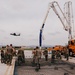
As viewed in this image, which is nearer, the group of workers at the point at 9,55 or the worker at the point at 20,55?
the group of workers at the point at 9,55

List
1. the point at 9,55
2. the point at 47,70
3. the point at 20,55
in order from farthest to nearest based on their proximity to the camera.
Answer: the point at 20,55, the point at 9,55, the point at 47,70

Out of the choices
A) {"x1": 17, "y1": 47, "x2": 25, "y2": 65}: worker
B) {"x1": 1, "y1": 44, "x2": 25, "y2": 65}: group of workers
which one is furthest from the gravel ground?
{"x1": 17, "y1": 47, "x2": 25, "y2": 65}: worker

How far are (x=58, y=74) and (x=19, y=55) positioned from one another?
9.73 metres

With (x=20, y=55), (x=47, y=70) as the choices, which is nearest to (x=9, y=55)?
(x=20, y=55)

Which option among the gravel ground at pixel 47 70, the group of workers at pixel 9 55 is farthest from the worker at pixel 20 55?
the gravel ground at pixel 47 70

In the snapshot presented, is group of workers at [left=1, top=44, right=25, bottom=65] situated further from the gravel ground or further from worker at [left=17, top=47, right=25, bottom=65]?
the gravel ground

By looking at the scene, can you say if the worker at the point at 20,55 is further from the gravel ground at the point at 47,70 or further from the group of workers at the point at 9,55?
the gravel ground at the point at 47,70

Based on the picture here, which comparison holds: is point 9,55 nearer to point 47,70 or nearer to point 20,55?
point 20,55

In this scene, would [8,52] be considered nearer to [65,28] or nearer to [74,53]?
[74,53]

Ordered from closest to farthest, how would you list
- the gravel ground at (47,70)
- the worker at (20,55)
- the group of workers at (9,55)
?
the gravel ground at (47,70) < the group of workers at (9,55) < the worker at (20,55)

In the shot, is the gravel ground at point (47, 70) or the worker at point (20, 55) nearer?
the gravel ground at point (47, 70)

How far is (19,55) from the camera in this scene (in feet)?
86.7

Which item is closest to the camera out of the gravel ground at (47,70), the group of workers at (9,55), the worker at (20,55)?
the gravel ground at (47,70)

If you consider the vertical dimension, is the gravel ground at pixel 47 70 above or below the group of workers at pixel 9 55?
below
